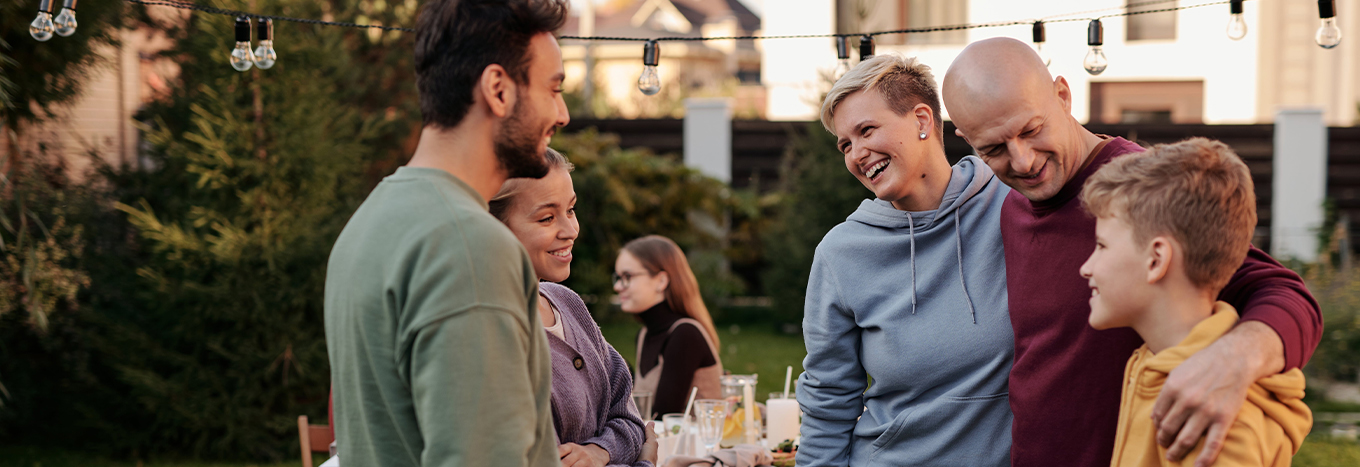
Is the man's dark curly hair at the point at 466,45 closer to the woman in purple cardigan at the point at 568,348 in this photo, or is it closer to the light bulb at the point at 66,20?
the woman in purple cardigan at the point at 568,348

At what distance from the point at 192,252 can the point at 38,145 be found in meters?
1.28

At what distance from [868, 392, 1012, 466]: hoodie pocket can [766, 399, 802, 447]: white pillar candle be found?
1.31 metres

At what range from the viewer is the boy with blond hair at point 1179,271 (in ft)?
4.98

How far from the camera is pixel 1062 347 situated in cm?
189

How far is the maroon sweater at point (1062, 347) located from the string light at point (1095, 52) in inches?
53.5

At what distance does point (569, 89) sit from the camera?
1596cm

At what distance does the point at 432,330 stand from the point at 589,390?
1.13 meters

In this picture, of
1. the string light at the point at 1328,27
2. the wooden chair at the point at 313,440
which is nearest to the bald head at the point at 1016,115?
the string light at the point at 1328,27

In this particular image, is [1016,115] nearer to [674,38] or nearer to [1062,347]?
[1062,347]

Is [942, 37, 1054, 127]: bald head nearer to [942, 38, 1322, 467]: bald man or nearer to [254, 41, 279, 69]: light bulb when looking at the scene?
[942, 38, 1322, 467]: bald man

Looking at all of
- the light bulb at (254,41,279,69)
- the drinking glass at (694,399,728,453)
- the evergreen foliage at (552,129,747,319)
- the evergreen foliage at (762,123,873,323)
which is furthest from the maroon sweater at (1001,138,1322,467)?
the evergreen foliage at (552,129,747,319)

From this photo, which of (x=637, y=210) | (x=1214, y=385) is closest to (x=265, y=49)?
(x=1214, y=385)

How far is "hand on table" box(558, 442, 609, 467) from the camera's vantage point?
2193 mm

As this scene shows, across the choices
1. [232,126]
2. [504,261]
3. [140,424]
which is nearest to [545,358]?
[504,261]
